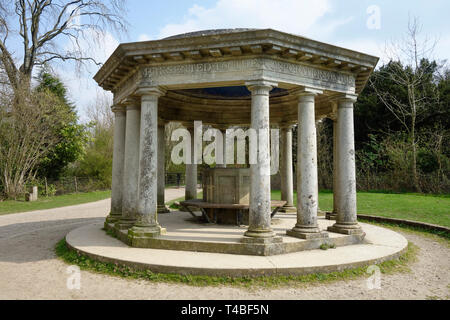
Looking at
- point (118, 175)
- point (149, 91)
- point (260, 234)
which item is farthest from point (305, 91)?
point (118, 175)

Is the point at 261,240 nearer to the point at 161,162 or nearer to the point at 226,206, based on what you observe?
the point at 226,206

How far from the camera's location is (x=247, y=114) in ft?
45.5

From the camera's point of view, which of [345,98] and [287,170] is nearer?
[345,98]

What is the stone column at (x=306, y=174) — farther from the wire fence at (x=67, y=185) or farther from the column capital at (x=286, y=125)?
the wire fence at (x=67, y=185)

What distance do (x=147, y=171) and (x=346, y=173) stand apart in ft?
17.7

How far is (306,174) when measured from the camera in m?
8.00

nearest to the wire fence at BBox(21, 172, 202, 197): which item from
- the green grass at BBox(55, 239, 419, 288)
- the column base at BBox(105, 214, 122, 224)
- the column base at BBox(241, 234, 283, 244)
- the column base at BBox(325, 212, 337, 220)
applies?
the column base at BBox(105, 214, 122, 224)

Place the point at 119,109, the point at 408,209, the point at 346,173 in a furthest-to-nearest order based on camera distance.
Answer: the point at 408,209
the point at 119,109
the point at 346,173

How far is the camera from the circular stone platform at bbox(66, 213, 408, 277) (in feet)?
20.0

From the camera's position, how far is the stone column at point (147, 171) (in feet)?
26.2

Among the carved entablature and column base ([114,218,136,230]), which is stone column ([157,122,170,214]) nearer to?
column base ([114,218,136,230])

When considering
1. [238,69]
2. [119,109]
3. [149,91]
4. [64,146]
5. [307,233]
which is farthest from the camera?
[64,146]
